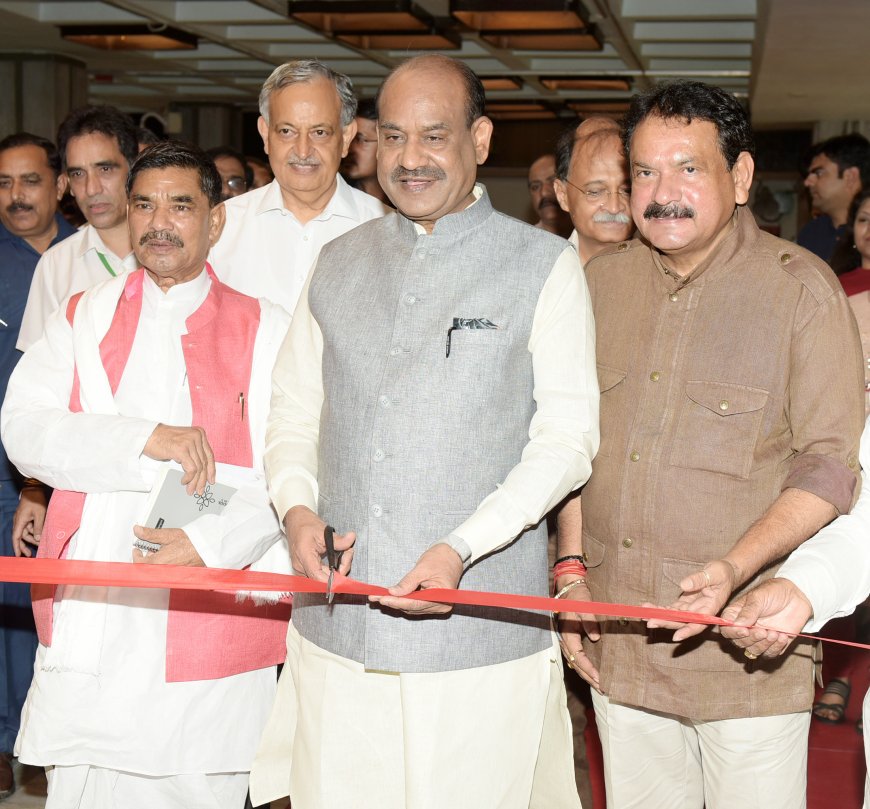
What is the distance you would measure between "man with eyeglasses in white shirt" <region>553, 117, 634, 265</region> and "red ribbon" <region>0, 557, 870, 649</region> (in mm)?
1293

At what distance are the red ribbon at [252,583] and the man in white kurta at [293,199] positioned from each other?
121 cm

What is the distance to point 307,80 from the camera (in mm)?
3555

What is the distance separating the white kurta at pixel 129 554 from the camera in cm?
269

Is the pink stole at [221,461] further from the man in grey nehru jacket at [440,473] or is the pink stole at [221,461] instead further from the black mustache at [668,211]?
the black mustache at [668,211]

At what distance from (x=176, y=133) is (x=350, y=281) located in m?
15.5

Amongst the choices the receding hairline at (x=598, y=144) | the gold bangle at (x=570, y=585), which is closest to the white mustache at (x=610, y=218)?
the receding hairline at (x=598, y=144)

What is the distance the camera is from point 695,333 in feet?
7.89

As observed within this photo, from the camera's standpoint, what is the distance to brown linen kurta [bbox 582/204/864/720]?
2256 mm

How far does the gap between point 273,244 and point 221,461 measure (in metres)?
1.02

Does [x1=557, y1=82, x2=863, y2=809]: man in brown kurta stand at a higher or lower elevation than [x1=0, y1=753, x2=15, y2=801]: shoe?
higher

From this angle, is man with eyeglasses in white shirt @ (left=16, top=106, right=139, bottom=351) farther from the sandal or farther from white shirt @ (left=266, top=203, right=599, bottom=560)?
the sandal

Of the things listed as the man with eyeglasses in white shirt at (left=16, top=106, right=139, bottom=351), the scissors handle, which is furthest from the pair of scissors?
the man with eyeglasses in white shirt at (left=16, top=106, right=139, bottom=351)

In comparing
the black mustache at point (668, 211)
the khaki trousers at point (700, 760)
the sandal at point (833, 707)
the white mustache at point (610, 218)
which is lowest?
the sandal at point (833, 707)

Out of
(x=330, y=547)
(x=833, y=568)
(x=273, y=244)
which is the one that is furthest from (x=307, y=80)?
(x=833, y=568)
